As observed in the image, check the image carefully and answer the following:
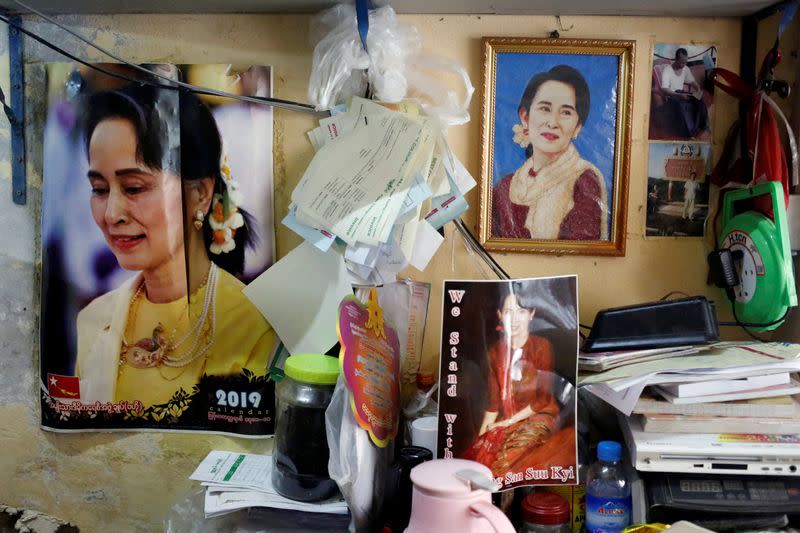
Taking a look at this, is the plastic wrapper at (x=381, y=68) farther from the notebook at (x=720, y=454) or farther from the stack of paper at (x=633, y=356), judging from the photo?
the notebook at (x=720, y=454)

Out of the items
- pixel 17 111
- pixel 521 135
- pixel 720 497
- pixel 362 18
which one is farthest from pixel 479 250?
pixel 17 111

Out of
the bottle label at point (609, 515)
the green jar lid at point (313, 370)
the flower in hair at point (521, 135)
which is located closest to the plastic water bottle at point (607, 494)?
the bottle label at point (609, 515)

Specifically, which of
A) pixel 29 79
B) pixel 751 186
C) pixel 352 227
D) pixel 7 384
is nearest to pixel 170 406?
pixel 7 384

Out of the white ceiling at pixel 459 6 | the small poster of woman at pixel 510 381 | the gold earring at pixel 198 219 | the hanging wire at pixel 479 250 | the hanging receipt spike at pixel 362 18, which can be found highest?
the white ceiling at pixel 459 6

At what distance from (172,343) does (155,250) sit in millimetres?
172

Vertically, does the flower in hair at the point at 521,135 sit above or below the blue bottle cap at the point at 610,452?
above

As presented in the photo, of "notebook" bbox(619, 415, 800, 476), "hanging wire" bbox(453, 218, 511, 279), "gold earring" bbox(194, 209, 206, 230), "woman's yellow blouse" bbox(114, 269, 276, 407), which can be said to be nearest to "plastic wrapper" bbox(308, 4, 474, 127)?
"hanging wire" bbox(453, 218, 511, 279)

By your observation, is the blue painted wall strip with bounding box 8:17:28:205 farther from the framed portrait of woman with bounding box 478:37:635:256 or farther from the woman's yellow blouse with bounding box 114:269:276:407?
the framed portrait of woman with bounding box 478:37:635:256

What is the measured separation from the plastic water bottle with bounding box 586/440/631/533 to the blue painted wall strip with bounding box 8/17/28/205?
3.65ft

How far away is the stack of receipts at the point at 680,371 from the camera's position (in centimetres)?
102

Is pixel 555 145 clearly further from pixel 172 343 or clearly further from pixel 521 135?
pixel 172 343

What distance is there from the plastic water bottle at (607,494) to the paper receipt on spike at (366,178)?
46cm

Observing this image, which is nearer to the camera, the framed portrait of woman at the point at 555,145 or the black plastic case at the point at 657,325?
the black plastic case at the point at 657,325

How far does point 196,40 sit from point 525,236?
27.1 inches
